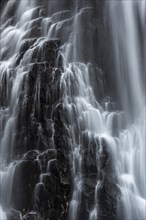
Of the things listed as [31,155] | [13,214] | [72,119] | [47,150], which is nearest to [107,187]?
[47,150]

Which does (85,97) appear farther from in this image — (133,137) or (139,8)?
(139,8)

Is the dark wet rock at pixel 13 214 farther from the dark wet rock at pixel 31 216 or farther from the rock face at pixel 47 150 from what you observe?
the dark wet rock at pixel 31 216

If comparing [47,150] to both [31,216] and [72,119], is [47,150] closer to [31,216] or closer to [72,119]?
[72,119]

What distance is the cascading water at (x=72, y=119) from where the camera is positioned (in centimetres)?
1381

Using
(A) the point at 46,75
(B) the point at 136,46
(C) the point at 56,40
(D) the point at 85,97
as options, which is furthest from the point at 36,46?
(B) the point at 136,46

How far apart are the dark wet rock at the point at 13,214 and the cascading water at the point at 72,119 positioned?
0.04m

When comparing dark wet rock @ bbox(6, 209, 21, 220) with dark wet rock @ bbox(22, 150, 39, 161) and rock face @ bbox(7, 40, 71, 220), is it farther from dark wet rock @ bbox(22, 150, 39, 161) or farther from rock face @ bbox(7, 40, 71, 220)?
dark wet rock @ bbox(22, 150, 39, 161)

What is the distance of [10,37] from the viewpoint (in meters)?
19.1

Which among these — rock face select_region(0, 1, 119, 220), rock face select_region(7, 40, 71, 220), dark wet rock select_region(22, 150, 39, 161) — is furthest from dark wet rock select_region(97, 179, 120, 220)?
dark wet rock select_region(22, 150, 39, 161)

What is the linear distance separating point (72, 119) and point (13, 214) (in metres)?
4.34

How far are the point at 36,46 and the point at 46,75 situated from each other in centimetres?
214

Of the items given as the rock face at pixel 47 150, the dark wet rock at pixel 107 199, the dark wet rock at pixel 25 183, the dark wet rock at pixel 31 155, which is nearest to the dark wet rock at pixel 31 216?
the rock face at pixel 47 150

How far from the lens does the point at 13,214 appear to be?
13.7 meters

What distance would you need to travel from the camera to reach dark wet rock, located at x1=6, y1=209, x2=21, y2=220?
13.6 meters
